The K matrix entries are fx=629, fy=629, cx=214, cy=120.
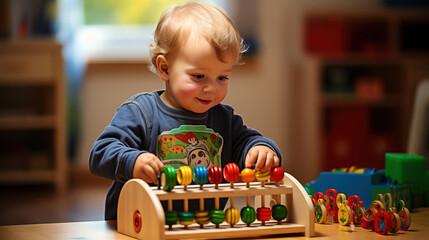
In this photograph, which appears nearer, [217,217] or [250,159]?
[217,217]

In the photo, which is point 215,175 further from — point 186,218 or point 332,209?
point 332,209

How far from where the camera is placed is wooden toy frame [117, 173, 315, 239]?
0.86 meters

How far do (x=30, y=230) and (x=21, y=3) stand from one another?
335cm

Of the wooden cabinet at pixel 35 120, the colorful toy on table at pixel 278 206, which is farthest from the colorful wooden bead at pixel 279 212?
the wooden cabinet at pixel 35 120

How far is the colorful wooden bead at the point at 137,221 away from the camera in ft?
2.96

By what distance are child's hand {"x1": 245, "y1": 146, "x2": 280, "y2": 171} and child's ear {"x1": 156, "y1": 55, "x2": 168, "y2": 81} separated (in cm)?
21

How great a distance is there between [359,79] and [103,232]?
3627 millimetres

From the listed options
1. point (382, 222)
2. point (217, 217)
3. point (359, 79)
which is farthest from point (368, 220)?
point (359, 79)

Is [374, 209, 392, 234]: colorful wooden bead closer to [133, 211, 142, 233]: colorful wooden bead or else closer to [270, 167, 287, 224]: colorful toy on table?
[270, 167, 287, 224]: colorful toy on table

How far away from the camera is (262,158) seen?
3.34 feet

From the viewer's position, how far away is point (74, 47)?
160 inches

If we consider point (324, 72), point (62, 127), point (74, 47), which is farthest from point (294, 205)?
point (324, 72)

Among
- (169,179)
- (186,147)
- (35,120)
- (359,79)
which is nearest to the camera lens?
(169,179)

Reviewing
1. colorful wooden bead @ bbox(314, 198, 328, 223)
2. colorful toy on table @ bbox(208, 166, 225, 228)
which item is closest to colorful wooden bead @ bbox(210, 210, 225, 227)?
colorful toy on table @ bbox(208, 166, 225, 228)
